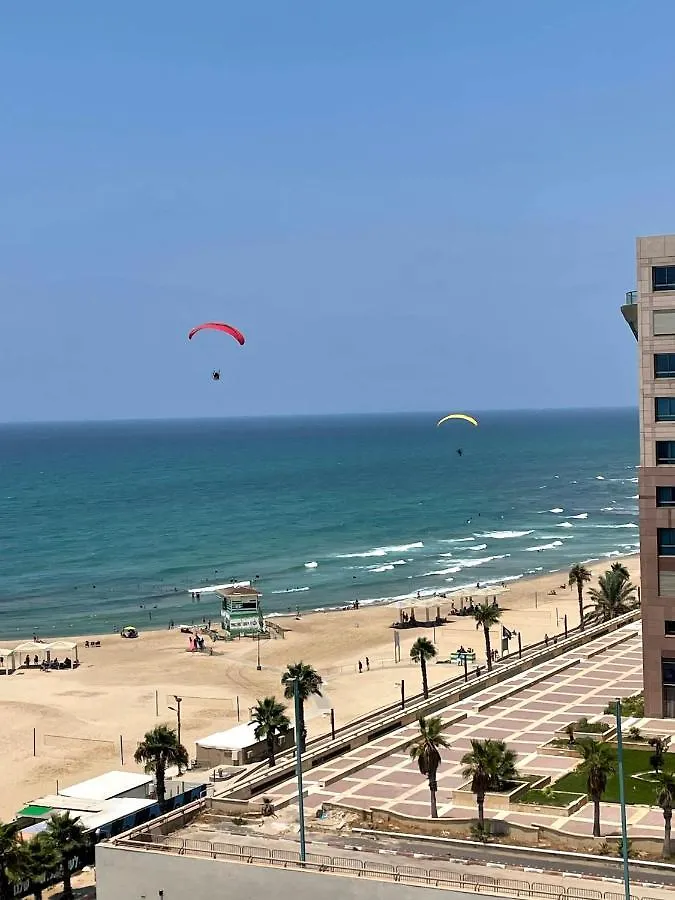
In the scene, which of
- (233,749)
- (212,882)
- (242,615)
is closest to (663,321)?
(233,749)

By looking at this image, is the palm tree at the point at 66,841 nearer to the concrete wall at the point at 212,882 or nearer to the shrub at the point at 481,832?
the concrete wall at the point at 212,882

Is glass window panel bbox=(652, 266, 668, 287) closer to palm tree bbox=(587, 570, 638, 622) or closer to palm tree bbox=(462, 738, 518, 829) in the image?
palm tree bbox=(462, 738, 518, 829)

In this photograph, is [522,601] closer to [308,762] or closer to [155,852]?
[308,762]

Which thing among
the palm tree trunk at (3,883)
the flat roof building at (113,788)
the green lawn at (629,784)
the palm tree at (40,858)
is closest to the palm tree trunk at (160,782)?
the flat roof building at (113,788)

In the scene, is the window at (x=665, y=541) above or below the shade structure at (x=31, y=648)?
above

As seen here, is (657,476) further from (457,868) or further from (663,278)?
(457,868)

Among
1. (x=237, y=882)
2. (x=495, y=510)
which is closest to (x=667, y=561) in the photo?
(x=237, y=882)
